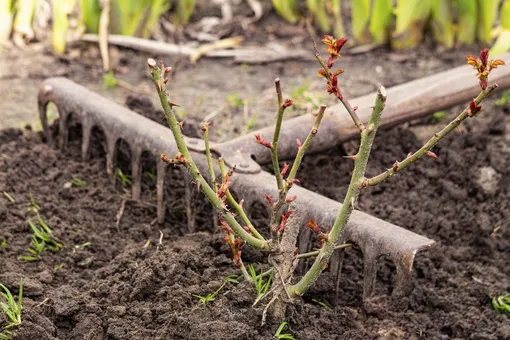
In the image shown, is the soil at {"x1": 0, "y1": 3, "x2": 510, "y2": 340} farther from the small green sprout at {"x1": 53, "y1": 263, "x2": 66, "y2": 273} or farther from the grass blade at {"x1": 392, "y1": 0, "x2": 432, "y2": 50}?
the grass blade at {"x1": 392, "y1": 0, "x2": 432, "y2": 50}

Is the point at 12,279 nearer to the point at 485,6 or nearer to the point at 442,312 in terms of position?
the point at 442,312

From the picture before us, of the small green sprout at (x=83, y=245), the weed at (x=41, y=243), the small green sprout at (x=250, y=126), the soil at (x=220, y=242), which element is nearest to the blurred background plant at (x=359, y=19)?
the soil at (x=220, y=242)

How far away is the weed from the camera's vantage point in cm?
260

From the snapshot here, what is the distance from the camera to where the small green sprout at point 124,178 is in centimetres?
310

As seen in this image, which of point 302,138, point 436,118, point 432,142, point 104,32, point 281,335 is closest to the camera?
point 432,142

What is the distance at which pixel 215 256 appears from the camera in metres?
2.44

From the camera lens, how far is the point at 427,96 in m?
3.27

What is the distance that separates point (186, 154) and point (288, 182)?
269 mm

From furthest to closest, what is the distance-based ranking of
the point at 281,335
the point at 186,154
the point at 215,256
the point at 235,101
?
the point at 235,101 < the point at 215,256 < the point at 281,335 < the point at 186,154

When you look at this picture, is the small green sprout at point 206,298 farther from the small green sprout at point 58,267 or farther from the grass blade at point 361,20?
the grass blade at point 361,20

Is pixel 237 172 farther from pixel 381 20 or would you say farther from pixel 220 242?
pixel 381 20

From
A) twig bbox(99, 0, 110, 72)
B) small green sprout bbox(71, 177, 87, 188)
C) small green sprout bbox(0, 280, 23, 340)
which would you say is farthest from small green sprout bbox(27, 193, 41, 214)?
twig bbox(99, 0, 110, 72)

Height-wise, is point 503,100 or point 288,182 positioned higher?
point 503,100

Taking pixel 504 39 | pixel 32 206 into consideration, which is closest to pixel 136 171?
pixel 32 206
